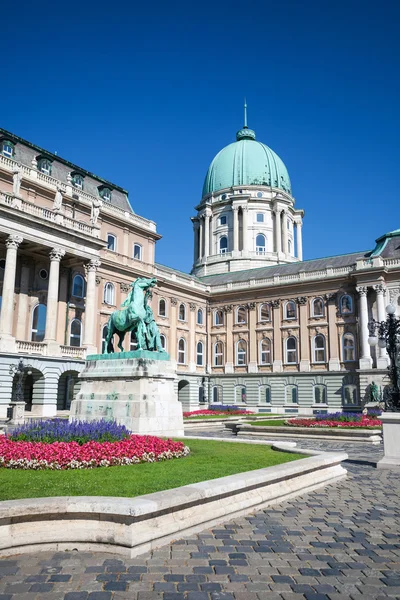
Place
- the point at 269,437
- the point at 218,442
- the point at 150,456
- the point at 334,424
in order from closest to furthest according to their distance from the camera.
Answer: the point at 150,456
the point at 218,442
the point at 269,437
the point at 334,424

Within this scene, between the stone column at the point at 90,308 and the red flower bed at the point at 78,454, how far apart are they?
27398 mm

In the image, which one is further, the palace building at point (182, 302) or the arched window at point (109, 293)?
the arched window at point (109, 293)

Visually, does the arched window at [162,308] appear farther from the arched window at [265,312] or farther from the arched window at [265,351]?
the arched window at [265,351]

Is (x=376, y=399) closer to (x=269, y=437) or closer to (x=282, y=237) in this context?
(x=269, y=437)

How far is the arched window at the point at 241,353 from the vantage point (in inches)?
2219

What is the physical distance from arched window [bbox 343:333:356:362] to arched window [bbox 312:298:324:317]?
3.76 m

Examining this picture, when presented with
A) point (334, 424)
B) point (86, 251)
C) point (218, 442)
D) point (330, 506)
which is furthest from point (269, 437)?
point (86, 251)

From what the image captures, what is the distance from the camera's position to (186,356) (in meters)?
55.6

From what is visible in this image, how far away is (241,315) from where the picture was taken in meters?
57.8

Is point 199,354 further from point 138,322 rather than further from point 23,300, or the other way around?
point 138,322

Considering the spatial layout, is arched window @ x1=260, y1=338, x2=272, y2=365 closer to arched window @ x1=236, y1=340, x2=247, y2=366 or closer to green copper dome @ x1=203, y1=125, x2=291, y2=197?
arched window @ x1=236, y1=340, x2=247, y2=366

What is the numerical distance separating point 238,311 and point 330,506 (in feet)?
160

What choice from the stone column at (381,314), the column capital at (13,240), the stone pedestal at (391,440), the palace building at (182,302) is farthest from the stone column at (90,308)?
the stone pedestal at (391,440)

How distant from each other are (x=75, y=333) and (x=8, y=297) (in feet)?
29.0
